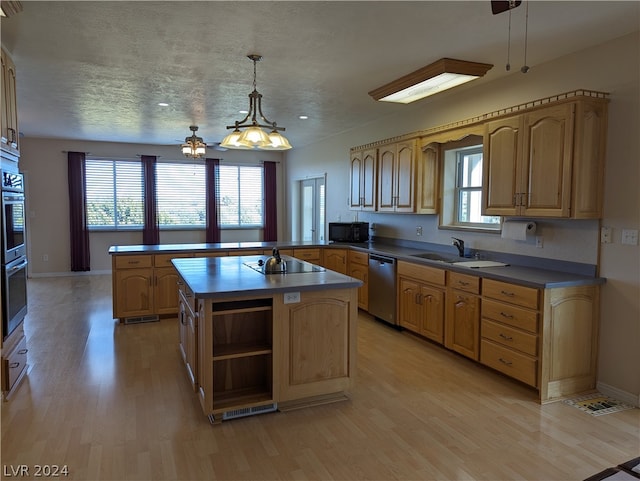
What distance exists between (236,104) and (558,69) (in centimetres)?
326

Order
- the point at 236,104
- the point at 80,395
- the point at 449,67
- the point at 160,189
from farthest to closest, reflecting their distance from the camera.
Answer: the point at 160,189 → the point at 236,104 → the point at 449,67 → the point at 80,395

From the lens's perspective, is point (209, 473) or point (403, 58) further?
point (403, 58)

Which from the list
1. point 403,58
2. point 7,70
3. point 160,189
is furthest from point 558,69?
point 160,189

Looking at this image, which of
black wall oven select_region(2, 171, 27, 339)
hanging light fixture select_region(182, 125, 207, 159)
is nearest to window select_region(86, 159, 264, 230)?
hanging light fixture select_region(182, 125, 207, 159)

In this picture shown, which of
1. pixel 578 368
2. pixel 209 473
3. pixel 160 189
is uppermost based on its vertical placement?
pixel 160 189

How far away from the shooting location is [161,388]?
332cm

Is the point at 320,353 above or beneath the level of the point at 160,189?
beneath

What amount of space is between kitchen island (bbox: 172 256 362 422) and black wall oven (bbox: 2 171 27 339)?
120 cm

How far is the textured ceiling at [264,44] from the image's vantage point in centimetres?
268

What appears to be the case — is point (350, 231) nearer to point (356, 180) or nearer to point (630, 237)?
point (356, 180)

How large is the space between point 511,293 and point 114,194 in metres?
7.49

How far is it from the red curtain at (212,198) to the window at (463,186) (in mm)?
5395

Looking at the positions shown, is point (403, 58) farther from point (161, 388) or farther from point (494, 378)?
point (161, 388)

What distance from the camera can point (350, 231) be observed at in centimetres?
614
